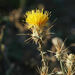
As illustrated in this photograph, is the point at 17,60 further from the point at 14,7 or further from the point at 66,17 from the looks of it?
the point at 66,17

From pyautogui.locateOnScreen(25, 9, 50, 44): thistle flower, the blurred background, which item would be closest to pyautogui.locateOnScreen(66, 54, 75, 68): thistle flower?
pyautogui.locateOnScreen(25, 9, 50, 44): thistle flower

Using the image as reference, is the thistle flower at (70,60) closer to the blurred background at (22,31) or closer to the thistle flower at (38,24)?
the thistle flower at (38,24)

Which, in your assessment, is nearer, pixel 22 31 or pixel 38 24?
pixel 38 24

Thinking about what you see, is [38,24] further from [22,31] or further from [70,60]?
[22,31]

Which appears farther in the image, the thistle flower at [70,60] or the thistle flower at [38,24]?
the thistle flower at [70,60]

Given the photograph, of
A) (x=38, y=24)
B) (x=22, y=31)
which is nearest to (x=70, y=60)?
(x=38, y=24)

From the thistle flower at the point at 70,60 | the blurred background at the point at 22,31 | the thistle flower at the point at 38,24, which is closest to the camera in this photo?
the thistle flower at the point at 38,24

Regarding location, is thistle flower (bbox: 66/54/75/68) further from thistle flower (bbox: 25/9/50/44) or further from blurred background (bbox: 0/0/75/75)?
blurred background (bbox: 0/0/75/75)

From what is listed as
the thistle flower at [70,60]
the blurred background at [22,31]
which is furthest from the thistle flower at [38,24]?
the blurred background at [22,31]

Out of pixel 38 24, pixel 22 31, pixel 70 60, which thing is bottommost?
pixel 70 60

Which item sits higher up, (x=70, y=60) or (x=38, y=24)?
(x=38, y=24)
